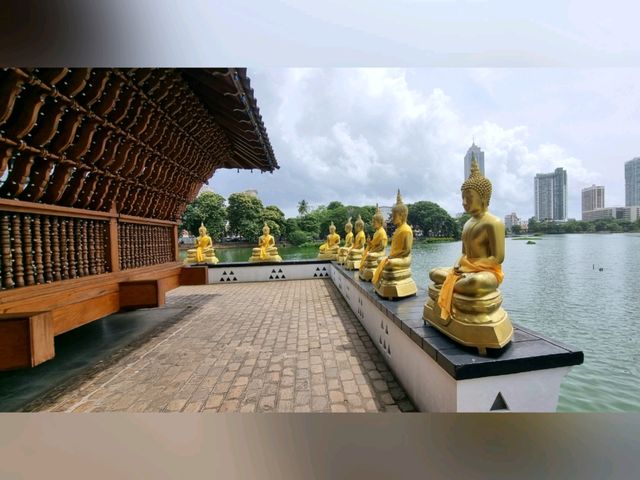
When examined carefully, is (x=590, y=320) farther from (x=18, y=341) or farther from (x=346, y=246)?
(x=18, y=341)

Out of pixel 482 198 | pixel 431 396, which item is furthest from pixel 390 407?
pixel 482 198

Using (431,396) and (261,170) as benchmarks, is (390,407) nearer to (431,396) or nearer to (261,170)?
(431,396)

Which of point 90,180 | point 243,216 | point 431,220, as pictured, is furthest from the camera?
point 243,216

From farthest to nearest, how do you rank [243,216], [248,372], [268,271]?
[243,216]
[268,271]
[248,372]

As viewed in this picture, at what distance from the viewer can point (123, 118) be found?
4793 mm

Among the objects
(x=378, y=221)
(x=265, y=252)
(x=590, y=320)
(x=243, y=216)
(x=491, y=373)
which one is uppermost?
(x=243, y=216)

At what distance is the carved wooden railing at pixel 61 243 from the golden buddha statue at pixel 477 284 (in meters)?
4.21

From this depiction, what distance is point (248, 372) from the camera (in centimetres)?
358

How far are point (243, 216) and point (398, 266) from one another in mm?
32756

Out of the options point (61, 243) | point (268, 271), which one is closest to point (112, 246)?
point (61, 243)

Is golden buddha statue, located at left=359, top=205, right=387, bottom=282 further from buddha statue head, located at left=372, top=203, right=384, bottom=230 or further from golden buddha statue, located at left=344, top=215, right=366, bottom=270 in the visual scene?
golden buddha statue, located at left=344, top=215, right=366, bottom=270

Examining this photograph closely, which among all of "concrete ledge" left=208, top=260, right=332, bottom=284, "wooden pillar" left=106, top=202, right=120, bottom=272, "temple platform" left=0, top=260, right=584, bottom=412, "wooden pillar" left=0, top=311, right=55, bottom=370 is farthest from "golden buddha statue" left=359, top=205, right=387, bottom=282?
"concrete ledge" left=208, top=260, right=332, bottom=284

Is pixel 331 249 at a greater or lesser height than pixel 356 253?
lesser

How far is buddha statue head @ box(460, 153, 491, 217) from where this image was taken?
2.44 m
